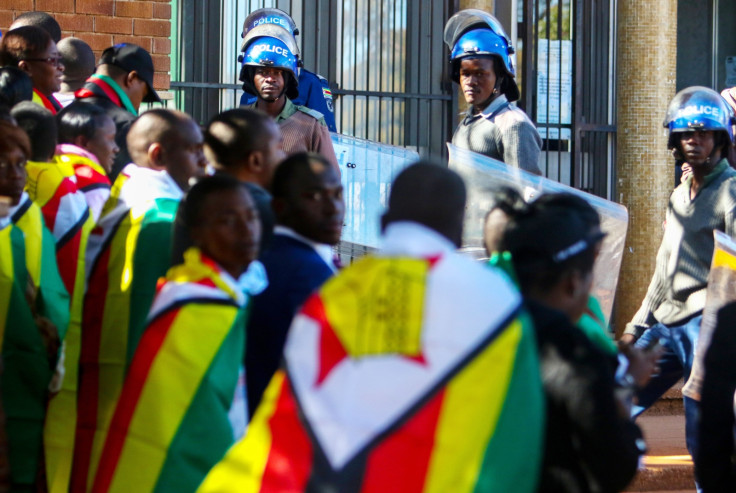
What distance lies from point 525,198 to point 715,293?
93 centimetres

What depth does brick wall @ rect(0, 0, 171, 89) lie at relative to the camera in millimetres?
7277

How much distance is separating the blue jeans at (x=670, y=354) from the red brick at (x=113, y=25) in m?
3.77

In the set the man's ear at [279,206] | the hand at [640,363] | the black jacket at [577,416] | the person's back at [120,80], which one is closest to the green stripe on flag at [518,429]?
the black jacket at [577,416]

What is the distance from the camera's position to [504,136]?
556 cm

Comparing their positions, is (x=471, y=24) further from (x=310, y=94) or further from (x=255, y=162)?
(x=255, y=162)

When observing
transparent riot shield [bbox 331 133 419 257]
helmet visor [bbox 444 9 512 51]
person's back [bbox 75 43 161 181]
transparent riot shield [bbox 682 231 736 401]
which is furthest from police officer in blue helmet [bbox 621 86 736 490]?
person's back [bbox 75 43 161 181]

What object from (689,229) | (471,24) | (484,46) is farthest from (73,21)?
(689,229)

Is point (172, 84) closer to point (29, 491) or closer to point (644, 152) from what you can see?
point (644, 152)

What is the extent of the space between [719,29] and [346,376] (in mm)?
9916

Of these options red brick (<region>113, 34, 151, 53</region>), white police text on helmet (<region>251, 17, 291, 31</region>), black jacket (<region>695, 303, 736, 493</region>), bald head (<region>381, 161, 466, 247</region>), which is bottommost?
black jacket (<region>695, 303, 736, 493</region>)

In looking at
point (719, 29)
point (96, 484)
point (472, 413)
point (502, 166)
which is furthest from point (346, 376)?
point (719, 29)

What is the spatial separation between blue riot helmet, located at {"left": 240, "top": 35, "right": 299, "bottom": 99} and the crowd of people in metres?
0.02

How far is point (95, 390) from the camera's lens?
418cm

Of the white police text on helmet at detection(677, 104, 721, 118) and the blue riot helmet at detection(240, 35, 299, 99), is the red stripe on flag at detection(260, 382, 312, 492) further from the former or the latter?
the white police text on helmet at detection(677, 104, 721, 118)
